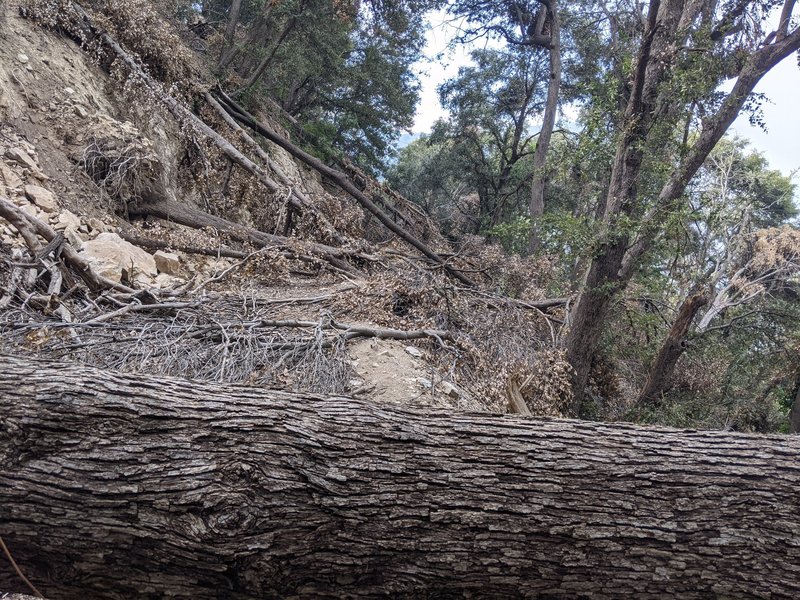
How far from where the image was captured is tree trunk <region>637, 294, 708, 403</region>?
6383 millimetres

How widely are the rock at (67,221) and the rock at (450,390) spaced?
13.5 feet

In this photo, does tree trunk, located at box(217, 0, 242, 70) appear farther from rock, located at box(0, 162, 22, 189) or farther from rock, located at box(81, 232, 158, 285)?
rock, located at box(81, 232, 158, 285)

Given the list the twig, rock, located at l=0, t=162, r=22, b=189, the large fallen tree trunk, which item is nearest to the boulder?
rock, located at l=0, t=162, r=22, b=189

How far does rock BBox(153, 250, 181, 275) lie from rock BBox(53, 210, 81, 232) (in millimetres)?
838

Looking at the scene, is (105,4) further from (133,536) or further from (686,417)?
(686,417)

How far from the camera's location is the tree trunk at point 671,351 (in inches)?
251

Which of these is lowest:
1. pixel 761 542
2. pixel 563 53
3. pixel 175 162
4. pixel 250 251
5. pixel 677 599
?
pixel 677 599

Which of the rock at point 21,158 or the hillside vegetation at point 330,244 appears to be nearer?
the hillside vegetation at point 330,244

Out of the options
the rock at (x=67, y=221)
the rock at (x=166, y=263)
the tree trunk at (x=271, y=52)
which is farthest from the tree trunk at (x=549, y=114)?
the rock at (x=67, y=221)

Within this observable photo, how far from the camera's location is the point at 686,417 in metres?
6.49

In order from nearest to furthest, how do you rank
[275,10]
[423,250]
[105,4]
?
[105,4], [423,250], [275,10]

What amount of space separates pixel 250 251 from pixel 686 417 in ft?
18.1

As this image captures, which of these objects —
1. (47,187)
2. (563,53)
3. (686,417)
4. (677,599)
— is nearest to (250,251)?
(47,187)

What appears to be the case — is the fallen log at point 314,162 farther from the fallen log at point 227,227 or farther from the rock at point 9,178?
the rock at point 9,178
